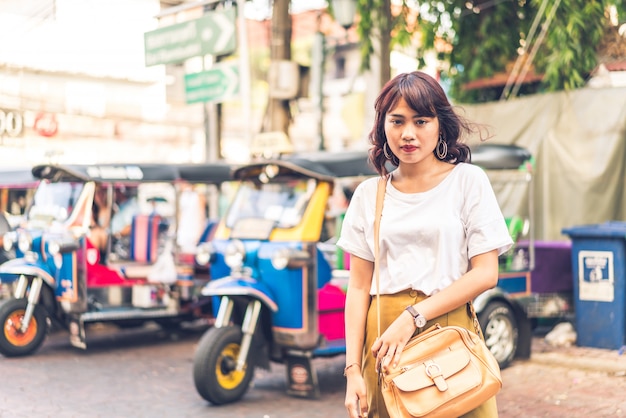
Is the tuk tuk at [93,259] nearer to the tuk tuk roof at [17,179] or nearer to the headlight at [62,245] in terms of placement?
the headlight at [62,245]

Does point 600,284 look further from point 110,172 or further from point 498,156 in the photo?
point 110,172

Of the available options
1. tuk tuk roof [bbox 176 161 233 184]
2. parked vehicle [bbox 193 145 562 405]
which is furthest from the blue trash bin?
tuk tuk roof [bbox 176 161 233 184]

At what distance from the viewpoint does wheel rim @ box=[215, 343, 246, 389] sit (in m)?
6.48

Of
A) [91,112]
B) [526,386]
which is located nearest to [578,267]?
[526,386]

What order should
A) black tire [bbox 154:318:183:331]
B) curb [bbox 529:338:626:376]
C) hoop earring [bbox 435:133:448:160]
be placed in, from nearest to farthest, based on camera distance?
hoop earring [bbox 435:133:448:160] < curb [bbox 529:338:626:376] < black tire [bbox 154:318:183:331]

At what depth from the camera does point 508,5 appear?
12188mm

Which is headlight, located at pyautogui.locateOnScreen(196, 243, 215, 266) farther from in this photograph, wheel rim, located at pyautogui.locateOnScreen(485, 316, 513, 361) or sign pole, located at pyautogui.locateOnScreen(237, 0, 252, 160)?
sign pole, located at pyautogui.locateOnScreen(237, 0, 252, 160)

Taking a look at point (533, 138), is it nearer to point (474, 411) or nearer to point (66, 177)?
point (66, 177)

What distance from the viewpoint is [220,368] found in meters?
6.50

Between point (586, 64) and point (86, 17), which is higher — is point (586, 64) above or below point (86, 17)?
below

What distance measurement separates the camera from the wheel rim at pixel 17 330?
8.73m

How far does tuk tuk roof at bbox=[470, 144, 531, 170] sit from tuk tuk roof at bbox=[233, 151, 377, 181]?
1.21 metres

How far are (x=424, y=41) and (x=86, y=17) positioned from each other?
1547 cm

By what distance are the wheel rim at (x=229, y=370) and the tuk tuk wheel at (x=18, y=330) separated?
3233 millimetres
